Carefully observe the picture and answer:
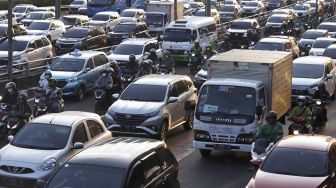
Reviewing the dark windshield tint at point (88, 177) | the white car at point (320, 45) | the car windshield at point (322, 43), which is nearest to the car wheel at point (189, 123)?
the dark windshield tint at point (88, 177)

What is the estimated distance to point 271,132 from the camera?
16.2 metres

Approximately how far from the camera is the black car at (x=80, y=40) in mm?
39219

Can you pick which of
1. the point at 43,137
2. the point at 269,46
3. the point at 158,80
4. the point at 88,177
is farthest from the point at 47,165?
the point at 269,46

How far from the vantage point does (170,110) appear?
68.3 ft

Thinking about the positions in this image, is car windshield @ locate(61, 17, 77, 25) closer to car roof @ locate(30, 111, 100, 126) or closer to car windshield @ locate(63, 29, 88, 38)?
car windshield @ locate(63, 29, 88, 38)

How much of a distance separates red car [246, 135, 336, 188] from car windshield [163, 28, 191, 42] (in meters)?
23.3

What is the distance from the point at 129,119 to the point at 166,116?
107cm

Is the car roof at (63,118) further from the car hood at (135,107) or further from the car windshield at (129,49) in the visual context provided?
the car windshield at (129,49)

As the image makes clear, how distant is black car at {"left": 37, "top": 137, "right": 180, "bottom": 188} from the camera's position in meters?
11.6

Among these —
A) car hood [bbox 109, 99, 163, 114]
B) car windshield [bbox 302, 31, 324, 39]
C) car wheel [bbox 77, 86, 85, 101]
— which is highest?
car hood [bbox 109, 99, 163, 114]

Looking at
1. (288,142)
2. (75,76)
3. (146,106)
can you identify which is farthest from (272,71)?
(75,76)

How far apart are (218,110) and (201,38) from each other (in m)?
20.7

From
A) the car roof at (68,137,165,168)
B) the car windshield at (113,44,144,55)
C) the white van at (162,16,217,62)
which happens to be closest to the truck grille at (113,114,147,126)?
the car roof at (68,137,165,168)

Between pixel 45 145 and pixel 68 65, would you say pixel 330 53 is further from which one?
pixel 45 145
